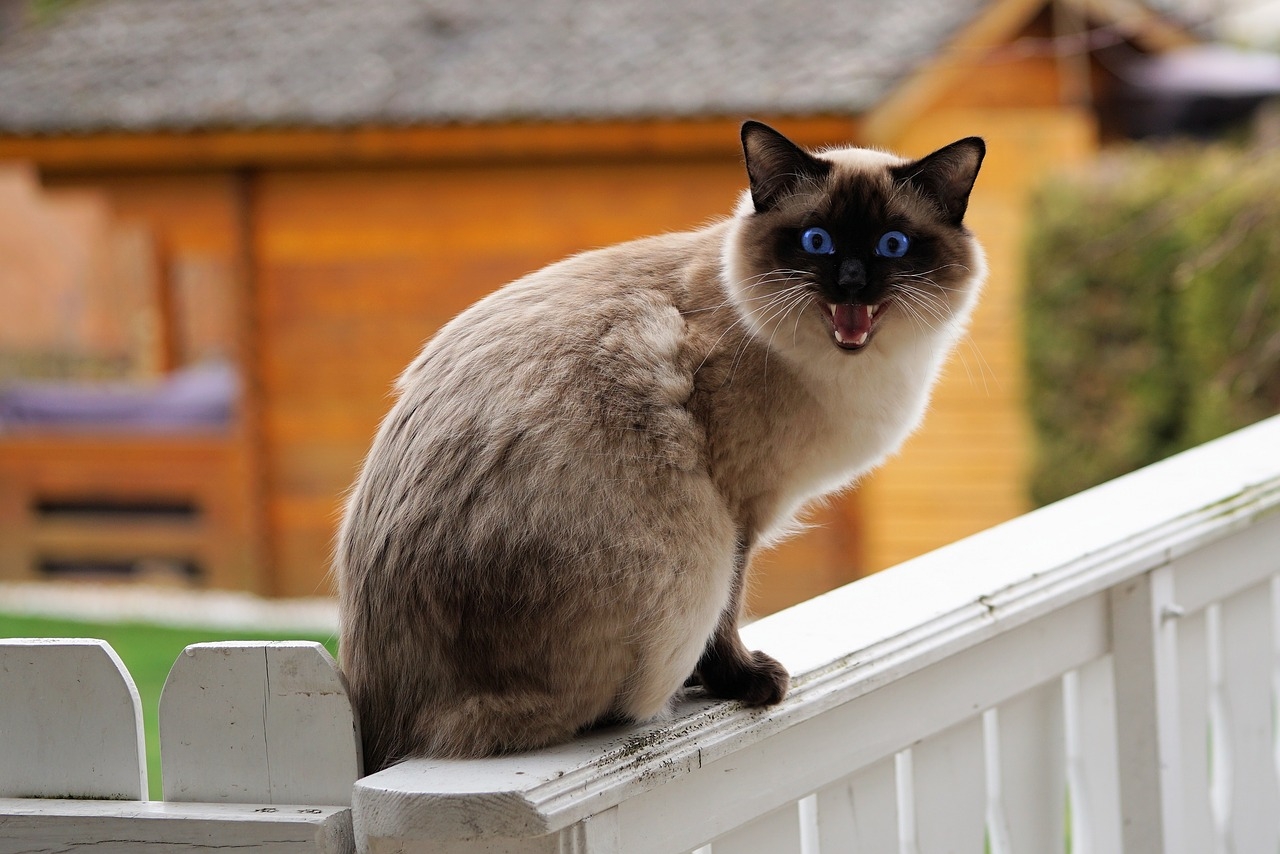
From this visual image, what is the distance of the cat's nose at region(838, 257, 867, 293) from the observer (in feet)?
4.65

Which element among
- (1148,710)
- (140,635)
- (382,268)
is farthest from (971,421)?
(1148,710)

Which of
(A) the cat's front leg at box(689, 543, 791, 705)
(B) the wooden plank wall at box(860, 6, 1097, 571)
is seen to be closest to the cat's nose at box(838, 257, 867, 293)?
(A) the cat's front leg at box(689, 543, 791, 705)

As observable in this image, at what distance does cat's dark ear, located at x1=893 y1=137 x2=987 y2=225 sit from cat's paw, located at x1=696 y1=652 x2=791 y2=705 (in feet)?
1.84

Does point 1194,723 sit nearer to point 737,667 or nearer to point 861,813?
point 861,813

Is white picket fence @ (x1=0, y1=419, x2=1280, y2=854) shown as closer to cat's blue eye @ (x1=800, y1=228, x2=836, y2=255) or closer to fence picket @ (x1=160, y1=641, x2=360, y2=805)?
fence picket @ (x1=160, y1=641, x2=360, y2=805)

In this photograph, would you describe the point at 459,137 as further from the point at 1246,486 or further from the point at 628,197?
the point at 1246,486

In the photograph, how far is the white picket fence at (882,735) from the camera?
1.10 metres

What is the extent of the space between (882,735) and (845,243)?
533 millimetres

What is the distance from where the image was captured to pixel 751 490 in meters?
1.47

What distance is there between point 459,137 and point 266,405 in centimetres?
214

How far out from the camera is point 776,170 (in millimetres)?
1512

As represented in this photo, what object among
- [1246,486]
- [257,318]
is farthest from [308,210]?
[1246,486]

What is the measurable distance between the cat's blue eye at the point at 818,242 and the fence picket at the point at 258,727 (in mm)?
690

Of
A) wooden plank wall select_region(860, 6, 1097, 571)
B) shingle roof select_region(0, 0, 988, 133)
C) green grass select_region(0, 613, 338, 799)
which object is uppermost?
shingle roof select_region(0, 0, 988, 133)
